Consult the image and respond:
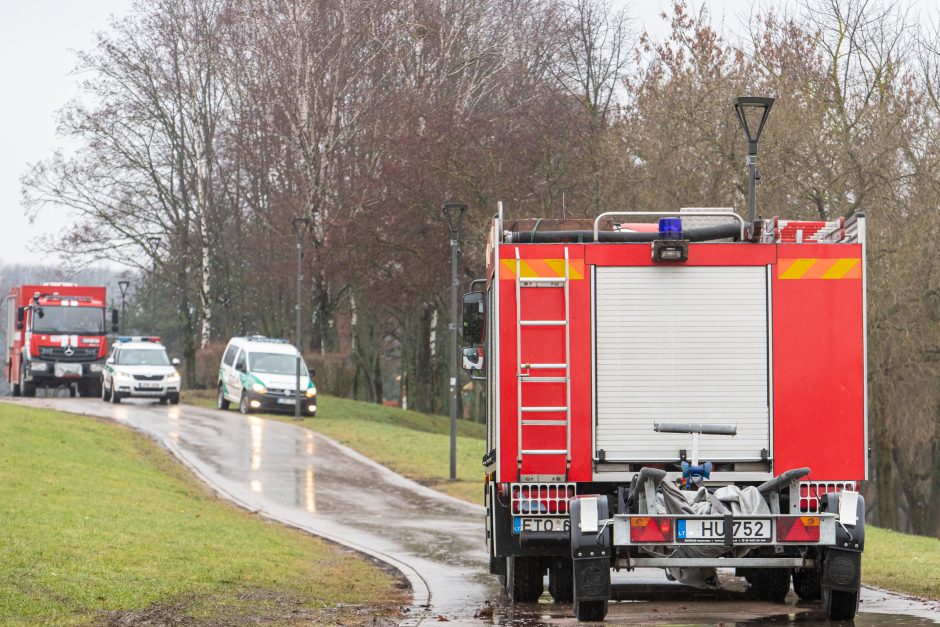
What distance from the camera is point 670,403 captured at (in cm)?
1141

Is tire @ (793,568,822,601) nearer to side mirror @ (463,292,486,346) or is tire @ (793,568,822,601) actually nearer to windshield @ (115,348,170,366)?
side mirror @ (463,292,486,346)

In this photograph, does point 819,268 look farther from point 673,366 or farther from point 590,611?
point 590,611

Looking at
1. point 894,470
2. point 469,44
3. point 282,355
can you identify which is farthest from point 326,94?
point 894,470

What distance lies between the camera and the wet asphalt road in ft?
39.1

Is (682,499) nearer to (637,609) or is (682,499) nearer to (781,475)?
(781,475)

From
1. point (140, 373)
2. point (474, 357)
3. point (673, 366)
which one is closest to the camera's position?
point (673, 366)

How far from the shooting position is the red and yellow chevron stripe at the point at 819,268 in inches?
451

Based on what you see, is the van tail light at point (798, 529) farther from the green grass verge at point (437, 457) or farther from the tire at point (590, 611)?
the green grass verge at point (437, 457)

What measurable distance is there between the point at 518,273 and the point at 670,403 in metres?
1.53

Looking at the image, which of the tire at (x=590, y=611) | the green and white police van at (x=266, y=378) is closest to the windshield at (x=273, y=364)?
the green and white police van at (x=266, y=378)

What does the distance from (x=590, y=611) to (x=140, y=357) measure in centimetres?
3604

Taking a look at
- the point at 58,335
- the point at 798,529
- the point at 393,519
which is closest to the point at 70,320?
the point at 58,335

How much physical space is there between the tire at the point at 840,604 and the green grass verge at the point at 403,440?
1685cm

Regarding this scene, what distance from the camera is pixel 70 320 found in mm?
48625
